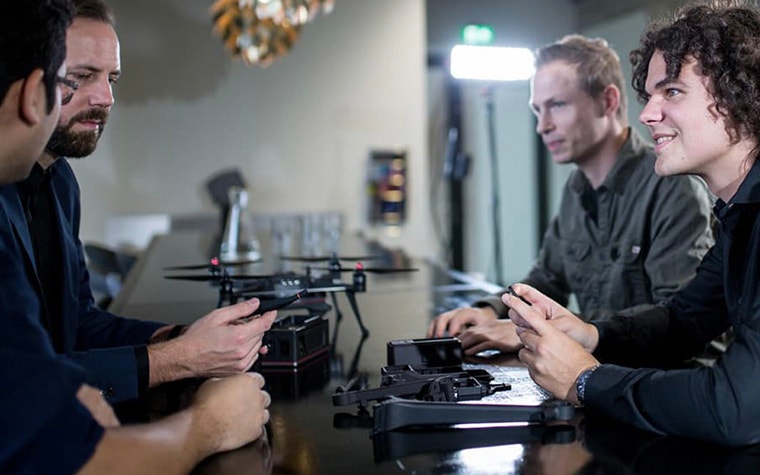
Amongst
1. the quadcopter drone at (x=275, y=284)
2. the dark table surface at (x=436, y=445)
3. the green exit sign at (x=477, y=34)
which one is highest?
the green exit sign at (x=477, y=34)

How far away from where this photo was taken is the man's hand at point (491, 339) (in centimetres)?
175

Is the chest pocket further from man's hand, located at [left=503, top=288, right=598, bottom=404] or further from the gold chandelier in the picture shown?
the gold chandelier

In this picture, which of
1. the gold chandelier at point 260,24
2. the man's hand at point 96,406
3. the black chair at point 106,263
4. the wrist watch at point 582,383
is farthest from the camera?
the gold chandelier at point 260,24

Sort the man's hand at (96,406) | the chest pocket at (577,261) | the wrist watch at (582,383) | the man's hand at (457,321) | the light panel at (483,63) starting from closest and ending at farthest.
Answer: the man's hand at (96,406)
the wrist watch at (582,383)
the man's hand at (457,321)
the chest pocket at (577,261)
the light panel at (483,63)

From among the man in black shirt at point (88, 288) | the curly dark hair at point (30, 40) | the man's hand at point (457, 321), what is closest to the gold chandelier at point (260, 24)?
the man in black shirt at point (88, 288)

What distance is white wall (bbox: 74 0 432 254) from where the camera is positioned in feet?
17.7

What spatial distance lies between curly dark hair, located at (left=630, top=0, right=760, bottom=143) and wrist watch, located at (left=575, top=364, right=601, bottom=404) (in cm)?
47

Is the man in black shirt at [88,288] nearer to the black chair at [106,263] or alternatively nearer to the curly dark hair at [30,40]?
the curly dark hair at [30,40]

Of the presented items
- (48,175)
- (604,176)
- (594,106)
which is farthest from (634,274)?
(48,175)

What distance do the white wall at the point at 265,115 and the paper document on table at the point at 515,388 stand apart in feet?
13.6

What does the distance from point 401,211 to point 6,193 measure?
420 centimetres

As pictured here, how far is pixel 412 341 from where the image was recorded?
5.10ft

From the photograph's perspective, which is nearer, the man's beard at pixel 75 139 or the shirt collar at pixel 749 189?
the shirt collar at pixel 749 189

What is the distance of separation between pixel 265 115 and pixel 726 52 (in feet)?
14.3
